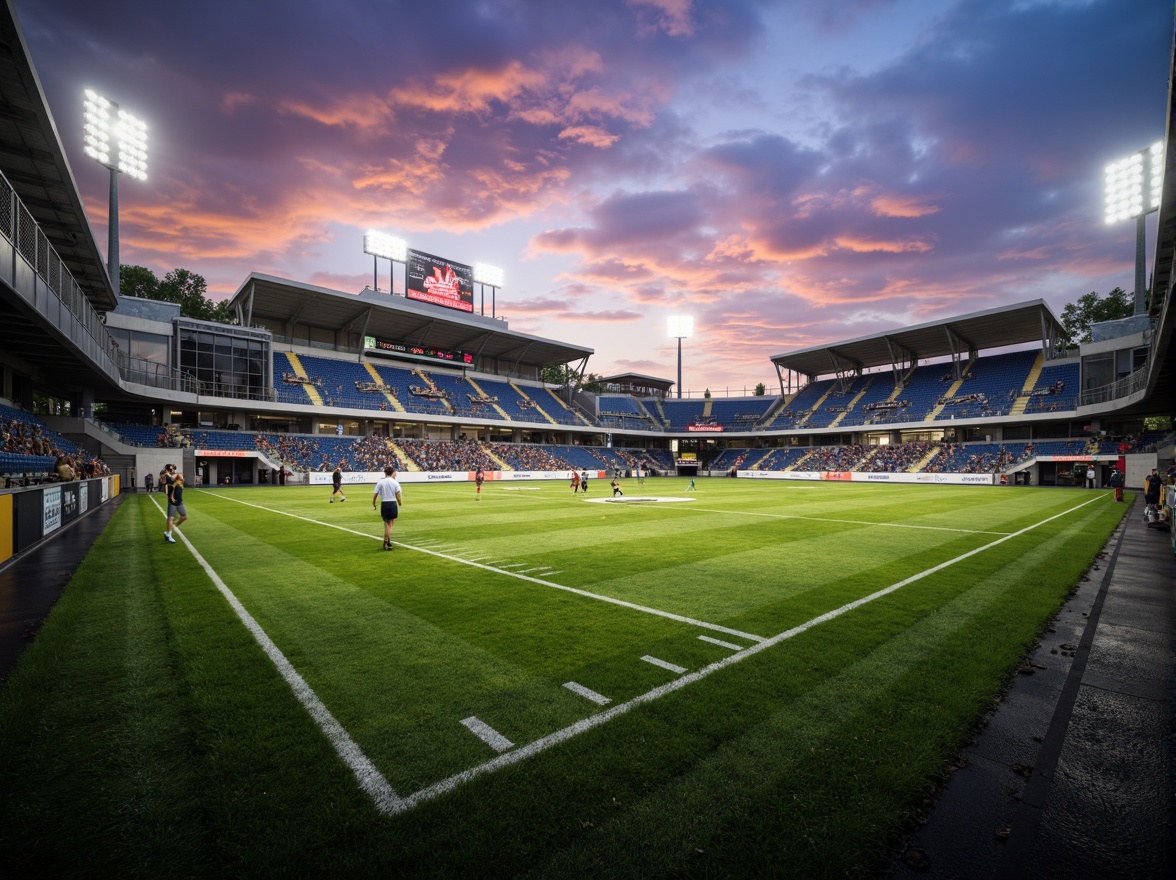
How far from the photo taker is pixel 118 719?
4.68 meters

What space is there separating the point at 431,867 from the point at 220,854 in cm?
126

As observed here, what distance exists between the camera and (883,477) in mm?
54281

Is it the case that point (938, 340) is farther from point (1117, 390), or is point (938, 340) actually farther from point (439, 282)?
point (439, 282)

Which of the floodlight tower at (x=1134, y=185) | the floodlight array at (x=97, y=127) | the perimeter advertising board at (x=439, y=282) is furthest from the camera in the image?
the perimeter advertising board at (x=439, y=282)

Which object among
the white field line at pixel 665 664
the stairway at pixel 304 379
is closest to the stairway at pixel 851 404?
the stairway at pixel 304 379

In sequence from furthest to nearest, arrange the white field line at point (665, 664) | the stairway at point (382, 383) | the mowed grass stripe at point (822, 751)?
the stairway at point (382, 383), the white field line at point (665, 664), the mowed grass stripe at point (822, 751)

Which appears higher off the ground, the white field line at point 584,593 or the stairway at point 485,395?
the stairway at point 485,395

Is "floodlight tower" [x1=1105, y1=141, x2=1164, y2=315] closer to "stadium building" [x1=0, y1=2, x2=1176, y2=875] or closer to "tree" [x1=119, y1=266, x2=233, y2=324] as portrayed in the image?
"stadium building" [x1=0, y1=2, x2=1176, y2=875]

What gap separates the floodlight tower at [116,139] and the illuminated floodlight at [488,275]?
3468cm

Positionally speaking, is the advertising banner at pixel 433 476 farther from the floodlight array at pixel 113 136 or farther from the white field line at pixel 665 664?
the white field line at pixel 665 664

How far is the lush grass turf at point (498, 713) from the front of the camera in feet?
10.4

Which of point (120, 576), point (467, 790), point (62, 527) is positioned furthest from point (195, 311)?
point (467, 790)

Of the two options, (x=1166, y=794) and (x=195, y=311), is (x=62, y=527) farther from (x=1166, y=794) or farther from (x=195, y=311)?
(x=195, y=311)

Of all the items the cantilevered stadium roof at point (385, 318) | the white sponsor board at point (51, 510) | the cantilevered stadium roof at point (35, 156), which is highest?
the cantilevered stadium roof at point (385, 318)
